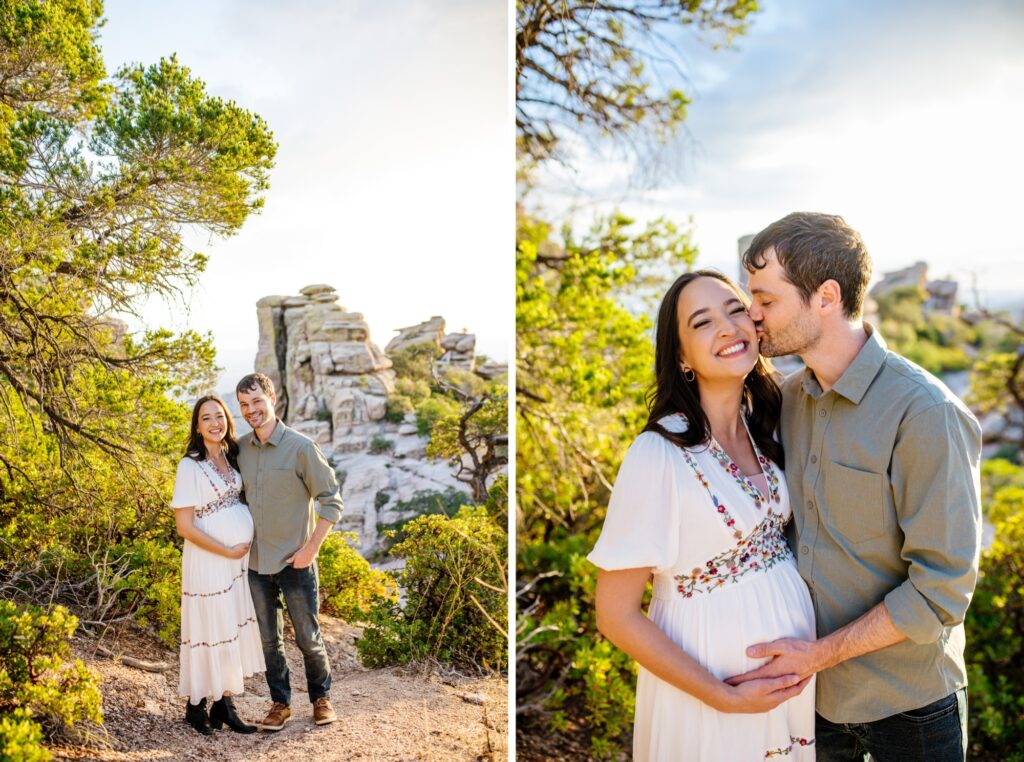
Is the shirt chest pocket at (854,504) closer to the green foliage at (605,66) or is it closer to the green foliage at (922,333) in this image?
the green foliage at (605,66)

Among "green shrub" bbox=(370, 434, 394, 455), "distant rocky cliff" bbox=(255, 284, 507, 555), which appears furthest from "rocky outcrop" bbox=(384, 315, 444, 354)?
"green shrub" bbox=(370, 434, 394, 455)

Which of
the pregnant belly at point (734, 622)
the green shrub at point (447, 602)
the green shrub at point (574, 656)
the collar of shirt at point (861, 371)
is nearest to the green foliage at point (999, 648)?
the green shrub at point (574, 656)

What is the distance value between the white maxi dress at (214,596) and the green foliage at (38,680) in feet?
0.85

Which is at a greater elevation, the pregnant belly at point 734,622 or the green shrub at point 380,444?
the green shrub at point 380,444

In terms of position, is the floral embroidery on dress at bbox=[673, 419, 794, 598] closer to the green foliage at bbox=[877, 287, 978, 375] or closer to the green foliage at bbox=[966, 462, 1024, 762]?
the green foliage at bbox=[966, 462, 1024, 762]

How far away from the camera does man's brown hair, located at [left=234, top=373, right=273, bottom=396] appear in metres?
2.26

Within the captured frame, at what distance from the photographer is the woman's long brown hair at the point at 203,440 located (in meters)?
2.21

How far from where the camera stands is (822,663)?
5.99 feet

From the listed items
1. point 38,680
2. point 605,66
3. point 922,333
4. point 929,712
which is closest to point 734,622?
point 929,712

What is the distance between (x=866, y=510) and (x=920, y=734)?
544mm

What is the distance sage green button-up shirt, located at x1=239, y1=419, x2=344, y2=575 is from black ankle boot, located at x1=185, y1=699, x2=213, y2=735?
38 centimetres

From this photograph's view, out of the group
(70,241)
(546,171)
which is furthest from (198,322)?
(546,171)

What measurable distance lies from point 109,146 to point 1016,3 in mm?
10993

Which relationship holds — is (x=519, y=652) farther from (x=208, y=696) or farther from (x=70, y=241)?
(x=70, y=241)
